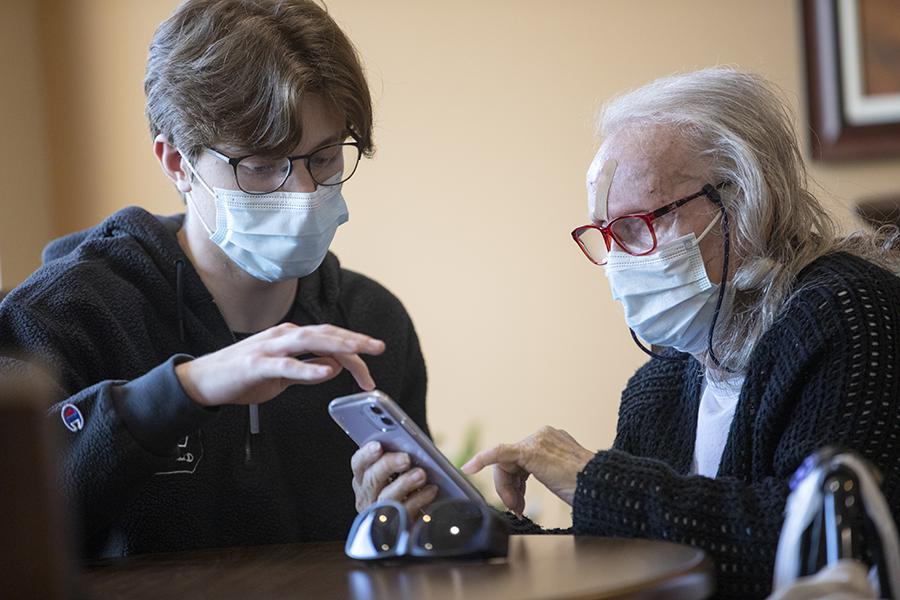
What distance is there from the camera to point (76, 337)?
5.12 feet

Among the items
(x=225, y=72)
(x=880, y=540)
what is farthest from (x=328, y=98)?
(x=880, y=540)

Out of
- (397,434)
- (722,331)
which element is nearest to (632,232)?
(722,331)

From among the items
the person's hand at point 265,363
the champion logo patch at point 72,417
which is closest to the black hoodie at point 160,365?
the champion logo patch at point 72,417

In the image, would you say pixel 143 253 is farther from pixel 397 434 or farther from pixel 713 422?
pixel 713 422

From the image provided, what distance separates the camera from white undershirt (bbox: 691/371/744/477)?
162 centimetres

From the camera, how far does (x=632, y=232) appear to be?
5.34 feet

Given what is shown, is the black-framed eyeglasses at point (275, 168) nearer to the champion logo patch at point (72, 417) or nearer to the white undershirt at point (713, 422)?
the champion logo patch at point (72, 417)

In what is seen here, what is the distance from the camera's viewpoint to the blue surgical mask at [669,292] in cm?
158

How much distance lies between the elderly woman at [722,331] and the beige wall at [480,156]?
49.8 inches

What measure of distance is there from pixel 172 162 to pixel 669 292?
2.47 ft

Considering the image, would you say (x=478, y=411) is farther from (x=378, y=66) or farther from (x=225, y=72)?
(x=225, y=72)

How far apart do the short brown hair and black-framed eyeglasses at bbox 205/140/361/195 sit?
0.07 feet

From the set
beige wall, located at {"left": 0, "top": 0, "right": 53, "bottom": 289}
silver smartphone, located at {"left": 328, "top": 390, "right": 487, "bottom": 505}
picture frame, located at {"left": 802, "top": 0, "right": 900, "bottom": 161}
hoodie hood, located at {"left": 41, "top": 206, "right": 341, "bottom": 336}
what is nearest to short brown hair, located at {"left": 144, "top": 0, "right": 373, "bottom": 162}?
hoodie hood, located at {"left": 41, "top": 206, "right": 341, "bottom": 336}

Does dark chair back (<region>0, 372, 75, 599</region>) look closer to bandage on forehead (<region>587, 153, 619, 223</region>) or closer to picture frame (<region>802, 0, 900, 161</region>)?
bandage on forehead (<region>587, 153, 619, 223</region>)
